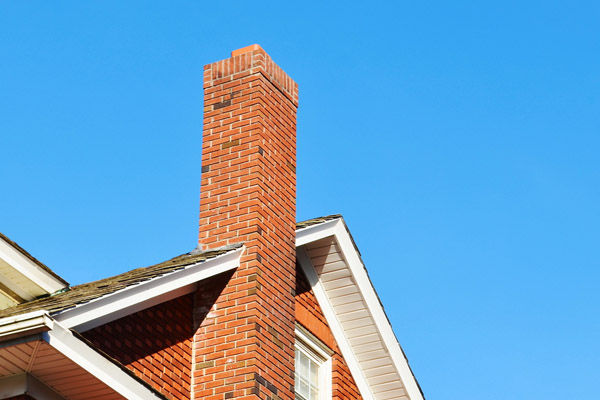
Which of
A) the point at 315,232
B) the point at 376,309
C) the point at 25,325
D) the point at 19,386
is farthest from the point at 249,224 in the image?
the point at 25,325

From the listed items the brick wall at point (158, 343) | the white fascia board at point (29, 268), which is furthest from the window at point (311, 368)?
the white fascia board at point (29, 268)

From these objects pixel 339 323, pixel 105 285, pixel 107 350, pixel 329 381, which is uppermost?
pixel 339 323

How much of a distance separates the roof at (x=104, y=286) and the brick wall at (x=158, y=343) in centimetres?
38

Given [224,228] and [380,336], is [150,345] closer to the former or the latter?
[224,228]

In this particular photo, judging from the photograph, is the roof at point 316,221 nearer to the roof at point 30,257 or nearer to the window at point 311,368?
the window at point 311,368

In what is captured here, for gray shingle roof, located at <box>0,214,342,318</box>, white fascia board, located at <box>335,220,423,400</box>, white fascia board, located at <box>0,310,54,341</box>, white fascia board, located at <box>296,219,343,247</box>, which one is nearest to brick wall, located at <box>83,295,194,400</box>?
gray shingle roof, located at <box>0,214,342,318</box>

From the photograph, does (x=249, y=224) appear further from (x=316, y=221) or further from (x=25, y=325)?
(x=25, y=325)

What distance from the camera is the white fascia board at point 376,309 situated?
1365 cm

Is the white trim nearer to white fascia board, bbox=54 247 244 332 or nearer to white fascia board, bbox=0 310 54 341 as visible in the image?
white fascia board, bbox=54 247 244 332

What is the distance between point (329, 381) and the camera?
44.3 ft

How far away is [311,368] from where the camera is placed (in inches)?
523

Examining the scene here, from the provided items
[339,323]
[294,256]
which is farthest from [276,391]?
[339,323]

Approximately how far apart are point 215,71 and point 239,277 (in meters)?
2.99

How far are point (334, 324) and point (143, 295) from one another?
4422 mm
